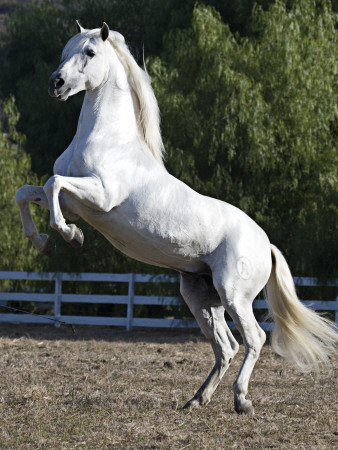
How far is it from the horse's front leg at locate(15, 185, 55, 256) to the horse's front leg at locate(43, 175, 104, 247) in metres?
0.24

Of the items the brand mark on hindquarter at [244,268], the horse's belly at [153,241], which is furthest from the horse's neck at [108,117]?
the brand mark on hindquarter at [244,268]

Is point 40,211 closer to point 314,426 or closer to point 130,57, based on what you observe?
point 130,57

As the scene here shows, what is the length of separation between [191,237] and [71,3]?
18.7 m

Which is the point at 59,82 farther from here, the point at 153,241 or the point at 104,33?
the point at 153,241

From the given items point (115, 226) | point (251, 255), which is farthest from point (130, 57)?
point (251, 255)

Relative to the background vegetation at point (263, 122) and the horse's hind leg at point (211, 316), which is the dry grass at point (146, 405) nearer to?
the horse's hind leg at point (211, 316)

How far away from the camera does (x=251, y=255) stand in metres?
5.70

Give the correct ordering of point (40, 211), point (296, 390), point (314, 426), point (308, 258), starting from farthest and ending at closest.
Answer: point (40, 211) → point (308, 258) → point (296, 390) → point (314, 426)

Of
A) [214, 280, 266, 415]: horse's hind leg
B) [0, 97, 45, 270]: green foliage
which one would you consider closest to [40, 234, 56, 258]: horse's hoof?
[214, 280, 266, 415]: horse's hind leg

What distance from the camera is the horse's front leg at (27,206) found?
531cm

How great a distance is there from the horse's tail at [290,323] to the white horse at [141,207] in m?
0.08

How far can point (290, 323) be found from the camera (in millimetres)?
6164

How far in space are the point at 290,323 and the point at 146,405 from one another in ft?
4.61

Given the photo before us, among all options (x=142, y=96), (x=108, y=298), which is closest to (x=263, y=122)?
(x=108, y=298)
